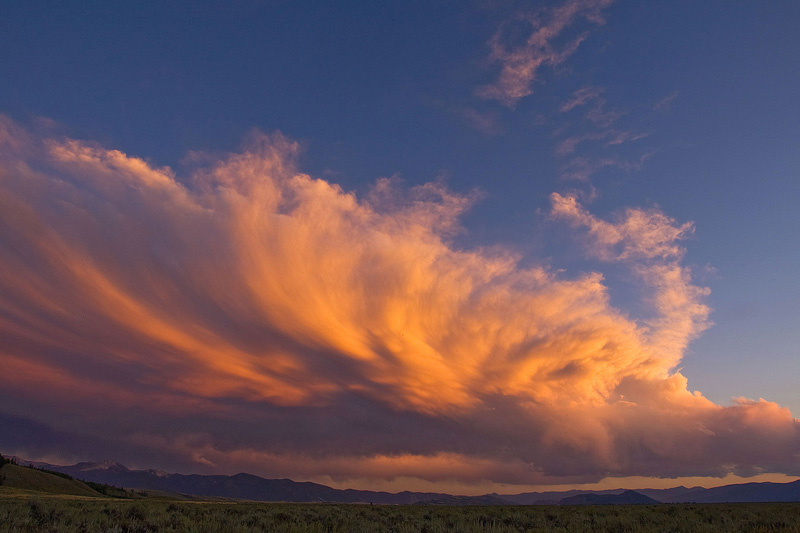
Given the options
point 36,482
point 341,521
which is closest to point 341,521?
point 341,521

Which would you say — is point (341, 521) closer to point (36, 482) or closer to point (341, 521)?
point (341, 521)

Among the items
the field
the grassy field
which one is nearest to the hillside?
the field

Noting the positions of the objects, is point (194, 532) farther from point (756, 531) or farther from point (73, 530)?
point (756, 531)

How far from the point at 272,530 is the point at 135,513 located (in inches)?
473

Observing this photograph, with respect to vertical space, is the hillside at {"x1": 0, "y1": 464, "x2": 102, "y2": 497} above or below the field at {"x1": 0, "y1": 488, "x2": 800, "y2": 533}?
below

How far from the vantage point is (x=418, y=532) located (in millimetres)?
15797

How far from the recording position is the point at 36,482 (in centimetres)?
10150

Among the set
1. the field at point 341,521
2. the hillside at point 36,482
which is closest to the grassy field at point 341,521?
the field at point 341,521

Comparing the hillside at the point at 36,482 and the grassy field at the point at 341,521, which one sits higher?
the grassy field at the point at 341,521

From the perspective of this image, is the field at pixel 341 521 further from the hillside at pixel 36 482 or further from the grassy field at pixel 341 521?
the hillside at pixel 36 482

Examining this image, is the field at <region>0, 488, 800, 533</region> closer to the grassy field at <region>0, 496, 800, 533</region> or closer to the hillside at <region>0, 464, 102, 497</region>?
the grassy field at <region>0, 496, 800, 533</region>

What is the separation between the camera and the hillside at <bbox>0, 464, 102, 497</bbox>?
95400mm

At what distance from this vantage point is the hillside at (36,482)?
95.4 metres

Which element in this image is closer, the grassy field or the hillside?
Result: the grassy field
